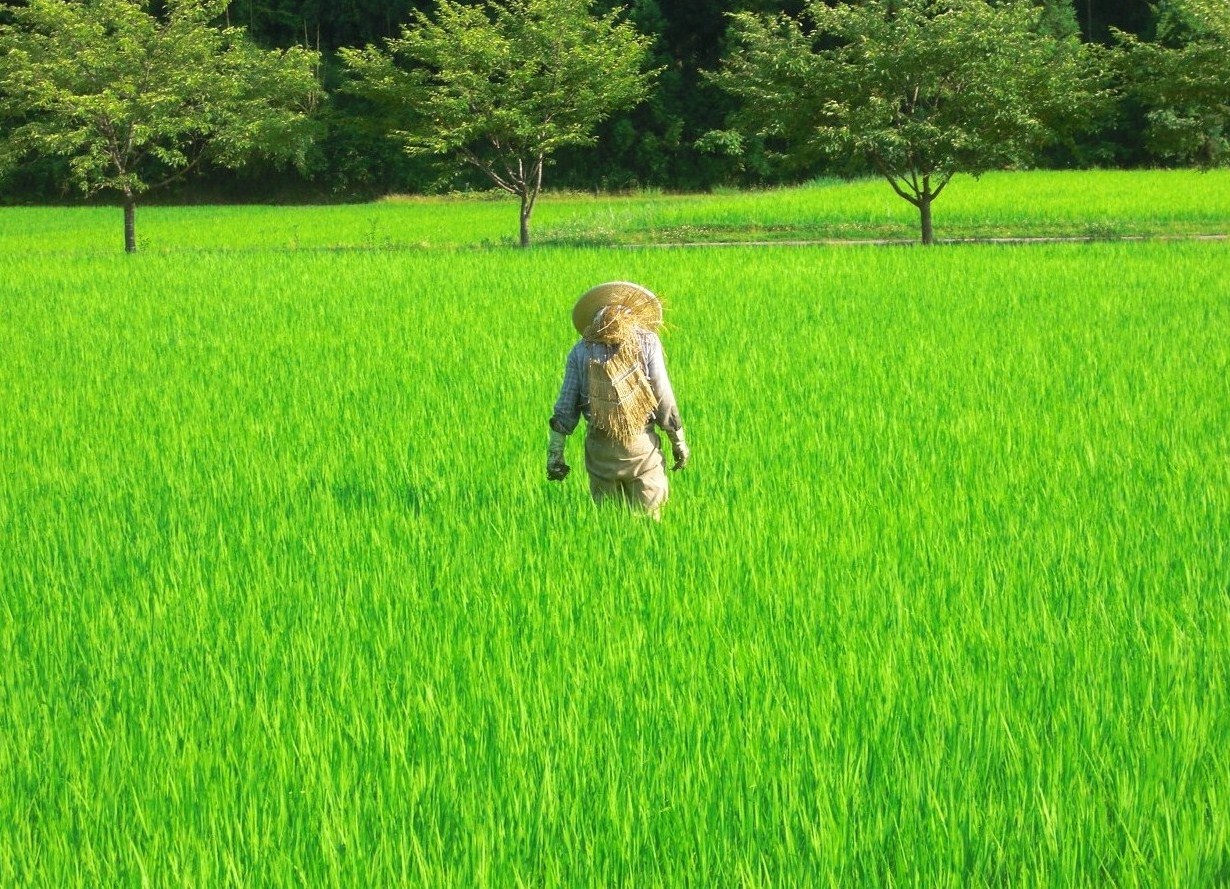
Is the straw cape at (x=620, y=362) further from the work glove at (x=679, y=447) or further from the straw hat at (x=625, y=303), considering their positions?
the work glove at (x=679, y=447)

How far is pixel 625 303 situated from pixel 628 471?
0.65 m

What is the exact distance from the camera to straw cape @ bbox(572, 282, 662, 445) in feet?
16.3

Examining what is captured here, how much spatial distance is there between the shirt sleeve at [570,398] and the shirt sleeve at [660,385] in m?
0.28

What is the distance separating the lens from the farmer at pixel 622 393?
195 inches

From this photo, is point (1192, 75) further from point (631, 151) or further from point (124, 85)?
point (631, 151)

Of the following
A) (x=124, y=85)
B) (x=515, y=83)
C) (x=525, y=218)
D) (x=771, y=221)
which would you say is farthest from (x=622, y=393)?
(x=771, y=221)

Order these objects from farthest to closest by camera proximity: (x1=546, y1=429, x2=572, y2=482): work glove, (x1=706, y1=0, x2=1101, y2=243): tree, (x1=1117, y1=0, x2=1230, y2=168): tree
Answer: (x1=1117, y1=0, x2=1230, y2=168): tree
(x1=706, y1=0, x2=1101, y2=243): tree
(x1=546, y1=429, x2=572, y2=482): work glove

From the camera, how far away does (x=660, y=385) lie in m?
5.07

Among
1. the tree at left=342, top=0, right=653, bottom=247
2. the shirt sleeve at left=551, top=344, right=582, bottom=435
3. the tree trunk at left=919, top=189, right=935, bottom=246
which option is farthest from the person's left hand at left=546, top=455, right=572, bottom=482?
the tree at left=342, top=0, right=653, bottom=247

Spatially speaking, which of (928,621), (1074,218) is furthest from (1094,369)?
(1074,218)

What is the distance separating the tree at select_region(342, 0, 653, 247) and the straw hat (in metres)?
20.2

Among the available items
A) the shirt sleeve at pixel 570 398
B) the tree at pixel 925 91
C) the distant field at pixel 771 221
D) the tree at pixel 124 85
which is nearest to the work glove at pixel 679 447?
the shirt sleeve at pixel 570 398

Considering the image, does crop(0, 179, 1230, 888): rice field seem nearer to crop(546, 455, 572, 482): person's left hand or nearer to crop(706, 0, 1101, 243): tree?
crop(546, 455, 572, 482): person's left hand

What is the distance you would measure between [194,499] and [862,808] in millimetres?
4281
